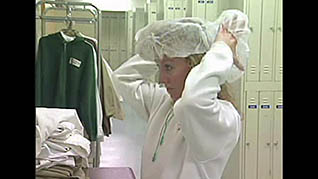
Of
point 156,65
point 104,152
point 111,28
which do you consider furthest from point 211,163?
point 111,28

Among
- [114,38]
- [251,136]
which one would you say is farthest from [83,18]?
[251,136]

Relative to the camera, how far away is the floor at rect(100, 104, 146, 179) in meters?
2.36

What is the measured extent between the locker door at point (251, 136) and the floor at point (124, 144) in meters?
0.83

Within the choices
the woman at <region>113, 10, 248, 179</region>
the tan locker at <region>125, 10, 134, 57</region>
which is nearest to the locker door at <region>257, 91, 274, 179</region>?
the tan locker at <region>125, 10, 134, 57</region>

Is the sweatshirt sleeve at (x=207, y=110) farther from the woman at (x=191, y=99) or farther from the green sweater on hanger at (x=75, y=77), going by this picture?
the green sweater on hanger at (x=75, y=77)

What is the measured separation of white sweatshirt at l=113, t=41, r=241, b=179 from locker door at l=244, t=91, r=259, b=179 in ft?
5.13

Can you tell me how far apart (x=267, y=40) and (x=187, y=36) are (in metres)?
1.71

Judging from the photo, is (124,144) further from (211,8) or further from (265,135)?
(211,8)

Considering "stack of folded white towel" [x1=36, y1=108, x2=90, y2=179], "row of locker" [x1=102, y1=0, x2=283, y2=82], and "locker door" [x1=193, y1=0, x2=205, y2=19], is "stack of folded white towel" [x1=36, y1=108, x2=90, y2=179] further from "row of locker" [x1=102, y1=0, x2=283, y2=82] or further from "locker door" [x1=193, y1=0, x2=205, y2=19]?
"locker door" [x1=193, y1=0, x2=205, y2=19]

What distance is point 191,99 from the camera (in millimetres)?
1110

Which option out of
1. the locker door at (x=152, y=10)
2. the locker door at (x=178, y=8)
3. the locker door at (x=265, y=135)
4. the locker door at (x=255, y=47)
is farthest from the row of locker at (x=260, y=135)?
the locker door at (x=152, y=10)
